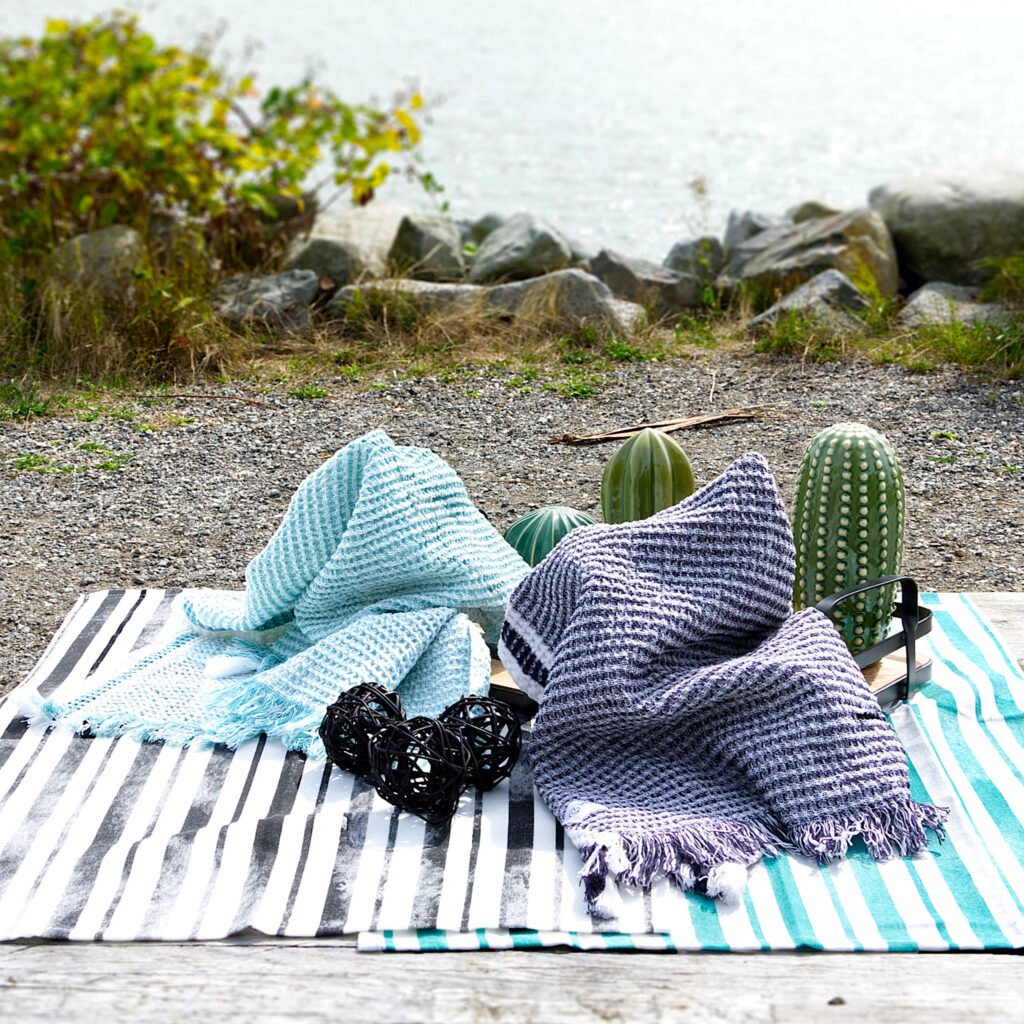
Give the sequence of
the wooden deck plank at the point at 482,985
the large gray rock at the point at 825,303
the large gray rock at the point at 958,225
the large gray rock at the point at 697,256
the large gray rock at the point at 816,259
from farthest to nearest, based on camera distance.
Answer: the large gray rock at the point at 697,256 < the large gray rock at the point at 958,225 < the large gray rock at the point at 816,259 < the large gray rock at the point at 825,303 < the wooden deck plank at the point at 482,985

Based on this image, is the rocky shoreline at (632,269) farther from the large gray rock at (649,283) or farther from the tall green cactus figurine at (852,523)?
the tall green cactus figurine at (852,523)

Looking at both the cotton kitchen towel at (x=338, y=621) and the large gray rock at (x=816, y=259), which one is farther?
the large gray rock at (x=816, y=259)

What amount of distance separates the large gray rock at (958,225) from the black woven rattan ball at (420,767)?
16.4ft

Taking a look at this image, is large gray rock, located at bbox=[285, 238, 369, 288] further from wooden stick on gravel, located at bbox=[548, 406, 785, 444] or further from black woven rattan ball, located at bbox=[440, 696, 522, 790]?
black woven rattan ball, located at bbox=[440, 696, 522, 790]

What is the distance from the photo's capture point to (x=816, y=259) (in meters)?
5.86

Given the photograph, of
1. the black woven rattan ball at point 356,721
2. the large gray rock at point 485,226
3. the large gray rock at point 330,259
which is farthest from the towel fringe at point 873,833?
the large gray rock at point 485,226

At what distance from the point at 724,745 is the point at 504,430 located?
8.30 ft

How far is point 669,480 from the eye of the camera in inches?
95.3

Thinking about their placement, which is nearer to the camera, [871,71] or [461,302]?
[461,302]

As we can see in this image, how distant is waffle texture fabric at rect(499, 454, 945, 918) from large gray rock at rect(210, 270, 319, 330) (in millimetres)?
3420

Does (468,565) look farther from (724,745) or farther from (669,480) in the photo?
(724,745)

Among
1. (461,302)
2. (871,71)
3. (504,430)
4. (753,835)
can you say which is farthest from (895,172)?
(753,835)

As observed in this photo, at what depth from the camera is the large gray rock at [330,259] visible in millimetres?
5914

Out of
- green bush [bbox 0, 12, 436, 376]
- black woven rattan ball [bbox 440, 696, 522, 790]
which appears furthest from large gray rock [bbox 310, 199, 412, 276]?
black woven rattan ball [bbox 440, 696, 522, 790]
